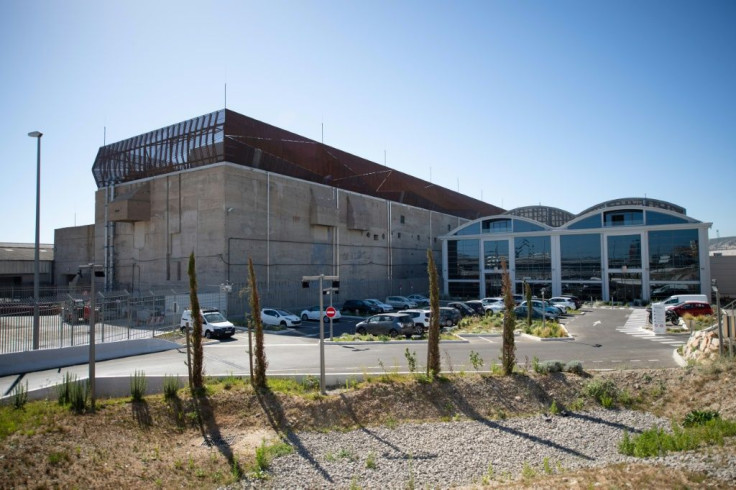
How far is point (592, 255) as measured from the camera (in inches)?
1896

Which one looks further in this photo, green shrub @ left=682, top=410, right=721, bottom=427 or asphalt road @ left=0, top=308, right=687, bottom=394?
asphalt road @ left=0, top=308, right=687, bottom=394

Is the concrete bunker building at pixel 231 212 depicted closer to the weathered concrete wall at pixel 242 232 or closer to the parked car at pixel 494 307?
the weathered concrete wall at pixel 242 232

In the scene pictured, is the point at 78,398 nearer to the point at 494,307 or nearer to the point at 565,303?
the point at 494,307

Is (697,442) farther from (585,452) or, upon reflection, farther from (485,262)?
(485,262)

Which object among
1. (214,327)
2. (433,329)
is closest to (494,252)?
(214,327)

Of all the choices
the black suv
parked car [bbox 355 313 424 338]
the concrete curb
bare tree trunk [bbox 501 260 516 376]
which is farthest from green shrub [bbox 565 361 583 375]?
the black suv

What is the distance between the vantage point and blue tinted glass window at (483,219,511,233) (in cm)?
5349

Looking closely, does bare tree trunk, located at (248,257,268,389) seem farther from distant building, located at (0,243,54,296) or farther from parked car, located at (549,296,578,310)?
distant building, located at (0,243,54,296)

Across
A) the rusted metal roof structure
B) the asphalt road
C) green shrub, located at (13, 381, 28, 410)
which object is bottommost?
the asphalt road

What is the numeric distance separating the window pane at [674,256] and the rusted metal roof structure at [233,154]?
94.8 ft

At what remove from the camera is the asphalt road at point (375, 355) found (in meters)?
15.7

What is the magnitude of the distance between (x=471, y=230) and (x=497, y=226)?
335 cm

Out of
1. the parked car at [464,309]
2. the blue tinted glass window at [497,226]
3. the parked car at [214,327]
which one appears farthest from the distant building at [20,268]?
the blue tinted glass window at [497,226]

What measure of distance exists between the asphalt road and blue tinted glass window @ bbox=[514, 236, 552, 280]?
77.6 ft
